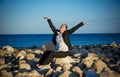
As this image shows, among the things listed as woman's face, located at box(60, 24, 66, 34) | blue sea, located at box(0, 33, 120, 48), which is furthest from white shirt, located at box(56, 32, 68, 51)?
blue sea, located at box(0, 33, 120, 48)

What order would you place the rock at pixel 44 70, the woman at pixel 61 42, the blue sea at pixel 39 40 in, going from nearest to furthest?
the rock at pixel 44 70 → the woman at pixel 61 42 → the blue sea at pixel 39 40

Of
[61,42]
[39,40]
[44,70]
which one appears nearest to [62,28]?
[61,42]

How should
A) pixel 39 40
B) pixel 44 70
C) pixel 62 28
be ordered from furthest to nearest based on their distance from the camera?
1. pixel 39 40
2. pixel 62 28
3. pixel 44 70

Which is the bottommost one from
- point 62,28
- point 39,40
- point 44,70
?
point 39,40

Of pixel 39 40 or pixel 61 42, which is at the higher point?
pixel 61 42

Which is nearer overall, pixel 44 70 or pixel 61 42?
pixel 44 70

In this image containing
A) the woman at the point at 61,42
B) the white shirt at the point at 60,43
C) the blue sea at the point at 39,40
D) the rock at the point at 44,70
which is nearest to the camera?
the rock at the point at 44,70

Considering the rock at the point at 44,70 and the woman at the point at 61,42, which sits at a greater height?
the woman at the point at 61,42

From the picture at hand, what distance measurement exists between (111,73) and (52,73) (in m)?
1.92

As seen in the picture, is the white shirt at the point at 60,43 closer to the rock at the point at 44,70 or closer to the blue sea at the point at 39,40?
the rock at the point at 44,70

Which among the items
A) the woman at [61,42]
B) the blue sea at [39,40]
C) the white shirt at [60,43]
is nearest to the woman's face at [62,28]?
the woman at [61,42]

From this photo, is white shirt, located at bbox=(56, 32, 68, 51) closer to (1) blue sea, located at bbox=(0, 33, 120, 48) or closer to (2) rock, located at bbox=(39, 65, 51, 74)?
(2) rock, located at bbox=(39, 65, 51, 74)

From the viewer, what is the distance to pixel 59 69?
27.2ft

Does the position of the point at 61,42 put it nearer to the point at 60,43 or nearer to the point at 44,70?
the point at 60,43
